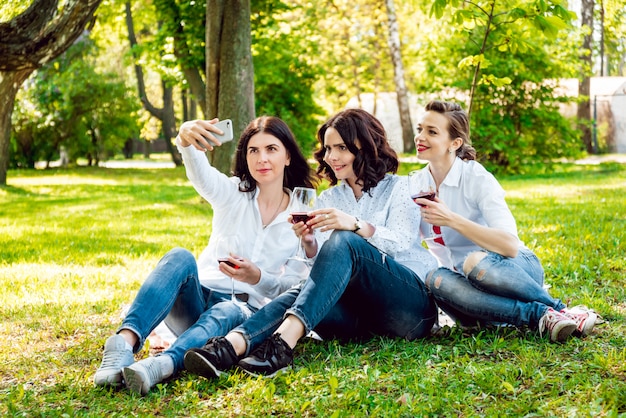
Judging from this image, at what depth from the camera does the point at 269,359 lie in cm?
343

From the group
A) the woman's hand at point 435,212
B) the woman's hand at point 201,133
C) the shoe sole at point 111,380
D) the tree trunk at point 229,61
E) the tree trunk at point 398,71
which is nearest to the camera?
the shoe sole at point 111,380

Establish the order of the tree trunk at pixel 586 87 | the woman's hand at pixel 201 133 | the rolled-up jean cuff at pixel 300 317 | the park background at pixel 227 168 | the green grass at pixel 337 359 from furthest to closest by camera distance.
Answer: the tree trunk at pixel 586 87 < the woman's hand at pixel 201 133 < the rolled-up jean cuff at pixel 300 317 < the park background at pixel 227 168 < the green grass at pixel 337 359

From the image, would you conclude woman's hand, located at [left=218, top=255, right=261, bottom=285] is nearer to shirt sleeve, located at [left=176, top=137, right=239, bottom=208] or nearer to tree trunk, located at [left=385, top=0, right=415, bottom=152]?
shirt sleeve, located at [left=176, top=137, right=239, bottom=208]

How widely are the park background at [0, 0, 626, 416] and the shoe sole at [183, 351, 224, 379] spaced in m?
0.05

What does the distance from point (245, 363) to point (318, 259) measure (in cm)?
62

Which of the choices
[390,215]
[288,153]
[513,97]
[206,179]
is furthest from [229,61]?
[513,97]

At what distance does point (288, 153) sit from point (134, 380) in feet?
5.29

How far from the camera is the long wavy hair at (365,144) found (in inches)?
156

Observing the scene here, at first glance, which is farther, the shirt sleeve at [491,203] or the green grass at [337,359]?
the shirt sleeve at [491,203]

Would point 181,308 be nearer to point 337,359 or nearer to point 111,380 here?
point 111,380

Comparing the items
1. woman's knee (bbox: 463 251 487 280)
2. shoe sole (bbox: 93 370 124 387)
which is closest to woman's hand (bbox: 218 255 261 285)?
shoe sole (bbox: 93 370 124 387)

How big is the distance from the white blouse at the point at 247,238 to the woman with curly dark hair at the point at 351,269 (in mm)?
210

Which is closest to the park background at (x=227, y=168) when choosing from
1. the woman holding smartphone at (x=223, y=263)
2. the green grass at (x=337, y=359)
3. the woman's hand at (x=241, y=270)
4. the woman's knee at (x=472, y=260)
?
the green grass at (x=337, y=359)

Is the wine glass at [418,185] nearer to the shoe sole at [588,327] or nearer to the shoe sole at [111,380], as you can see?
the shoe sole at [588,327]
